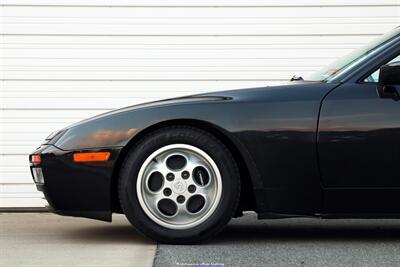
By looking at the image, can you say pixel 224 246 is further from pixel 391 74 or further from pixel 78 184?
pixel 391 74

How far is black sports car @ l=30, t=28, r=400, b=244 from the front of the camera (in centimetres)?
488

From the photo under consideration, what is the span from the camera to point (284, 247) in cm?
488

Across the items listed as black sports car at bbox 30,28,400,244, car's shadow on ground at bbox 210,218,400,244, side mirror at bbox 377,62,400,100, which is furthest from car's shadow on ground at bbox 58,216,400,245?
side mirror at bbox 377,62,400,100

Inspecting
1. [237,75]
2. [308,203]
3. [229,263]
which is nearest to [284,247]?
[308,203]

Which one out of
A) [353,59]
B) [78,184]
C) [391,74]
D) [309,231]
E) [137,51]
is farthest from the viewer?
[137,51]

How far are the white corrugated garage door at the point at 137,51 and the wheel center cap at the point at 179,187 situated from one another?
2541 mm

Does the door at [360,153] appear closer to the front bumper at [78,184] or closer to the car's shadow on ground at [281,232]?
the car's shadow on ground at [281,232]

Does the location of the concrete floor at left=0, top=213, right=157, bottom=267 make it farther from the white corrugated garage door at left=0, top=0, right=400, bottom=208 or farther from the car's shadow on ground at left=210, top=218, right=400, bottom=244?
the white corrugated garage door at left=0, top=0, right=400, bottom=208

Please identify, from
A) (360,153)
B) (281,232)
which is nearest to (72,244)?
(281,232)

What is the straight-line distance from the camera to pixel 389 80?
4.86m

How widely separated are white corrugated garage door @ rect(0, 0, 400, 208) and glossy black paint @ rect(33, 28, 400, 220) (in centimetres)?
243

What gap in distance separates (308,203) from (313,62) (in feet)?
9.07

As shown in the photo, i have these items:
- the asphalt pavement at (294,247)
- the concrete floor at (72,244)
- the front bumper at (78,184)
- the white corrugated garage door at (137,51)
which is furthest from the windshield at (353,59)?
the white corrugated garage door at (137,51)

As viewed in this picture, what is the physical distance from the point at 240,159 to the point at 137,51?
8.77 ft
